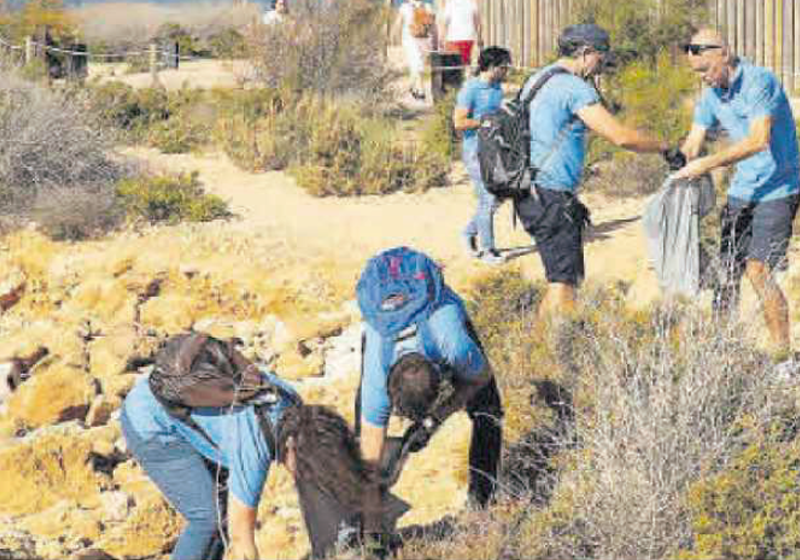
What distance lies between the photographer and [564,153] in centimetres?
776

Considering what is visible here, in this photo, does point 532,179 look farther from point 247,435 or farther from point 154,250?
point 154,250

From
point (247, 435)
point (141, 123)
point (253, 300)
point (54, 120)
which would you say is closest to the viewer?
point (247, 435)

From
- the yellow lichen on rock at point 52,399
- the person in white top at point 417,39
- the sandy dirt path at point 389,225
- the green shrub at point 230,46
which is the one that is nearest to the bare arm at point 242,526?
the yellow lichen on rock at point 52,399

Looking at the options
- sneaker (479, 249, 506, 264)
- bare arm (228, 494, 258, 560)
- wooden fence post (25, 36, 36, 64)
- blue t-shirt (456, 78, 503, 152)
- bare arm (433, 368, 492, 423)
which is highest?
wooden fence post (25, 36, 36, 64)

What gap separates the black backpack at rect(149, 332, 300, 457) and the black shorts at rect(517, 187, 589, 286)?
246cm

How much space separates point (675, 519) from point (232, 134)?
9.69 metres

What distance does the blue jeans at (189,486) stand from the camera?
568 cm

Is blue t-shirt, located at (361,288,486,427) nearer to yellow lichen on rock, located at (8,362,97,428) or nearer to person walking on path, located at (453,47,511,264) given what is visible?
yellow lichen on rock, located at (8,362,97,428)

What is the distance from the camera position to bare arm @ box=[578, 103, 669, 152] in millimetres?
7496

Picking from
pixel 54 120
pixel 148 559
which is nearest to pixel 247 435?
pixel 148 559

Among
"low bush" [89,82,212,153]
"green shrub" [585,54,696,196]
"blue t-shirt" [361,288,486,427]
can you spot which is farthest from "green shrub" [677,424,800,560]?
"low bush" [89,82,212,153]

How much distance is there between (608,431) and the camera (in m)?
6.13

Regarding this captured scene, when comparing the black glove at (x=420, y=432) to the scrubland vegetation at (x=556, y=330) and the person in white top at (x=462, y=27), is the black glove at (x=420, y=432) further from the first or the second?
the person in white top at (x=462, y=27)

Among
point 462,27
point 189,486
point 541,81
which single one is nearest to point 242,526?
point 189,486
